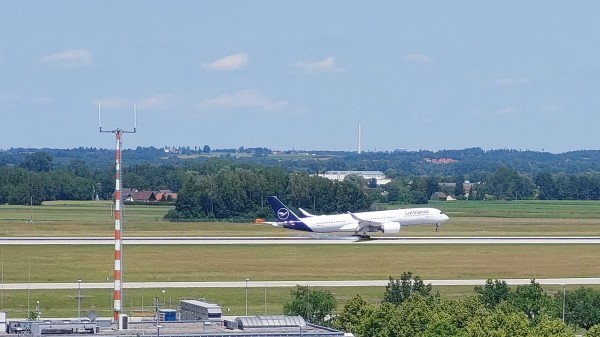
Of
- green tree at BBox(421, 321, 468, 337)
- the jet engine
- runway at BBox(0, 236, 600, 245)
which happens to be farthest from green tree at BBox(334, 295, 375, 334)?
the jet engine

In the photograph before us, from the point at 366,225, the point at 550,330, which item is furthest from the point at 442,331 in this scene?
the point at 366,225

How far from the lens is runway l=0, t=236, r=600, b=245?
154m

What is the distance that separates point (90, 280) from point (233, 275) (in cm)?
1292

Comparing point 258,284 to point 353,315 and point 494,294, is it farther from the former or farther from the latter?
point 353,315

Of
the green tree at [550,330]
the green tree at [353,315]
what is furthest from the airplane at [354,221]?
the green tree at [550,330]

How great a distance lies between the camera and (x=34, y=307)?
10206cm

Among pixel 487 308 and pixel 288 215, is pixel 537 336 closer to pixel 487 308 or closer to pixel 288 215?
pixel 487 308

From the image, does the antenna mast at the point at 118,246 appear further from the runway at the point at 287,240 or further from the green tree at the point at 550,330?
the runway at the point at 287,240

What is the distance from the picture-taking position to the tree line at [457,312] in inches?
3110

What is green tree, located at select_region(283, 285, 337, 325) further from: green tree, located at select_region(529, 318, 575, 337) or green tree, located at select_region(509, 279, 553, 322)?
green tree, located at select_region(529, 318, 575, 337)

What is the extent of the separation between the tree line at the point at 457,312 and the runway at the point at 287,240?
5064 centimetres

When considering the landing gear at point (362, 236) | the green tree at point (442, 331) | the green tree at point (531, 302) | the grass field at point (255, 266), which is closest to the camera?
the green tree at point (442, 331)

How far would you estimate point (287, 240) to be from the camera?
162 m

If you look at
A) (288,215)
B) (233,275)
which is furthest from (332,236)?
(233,275)
